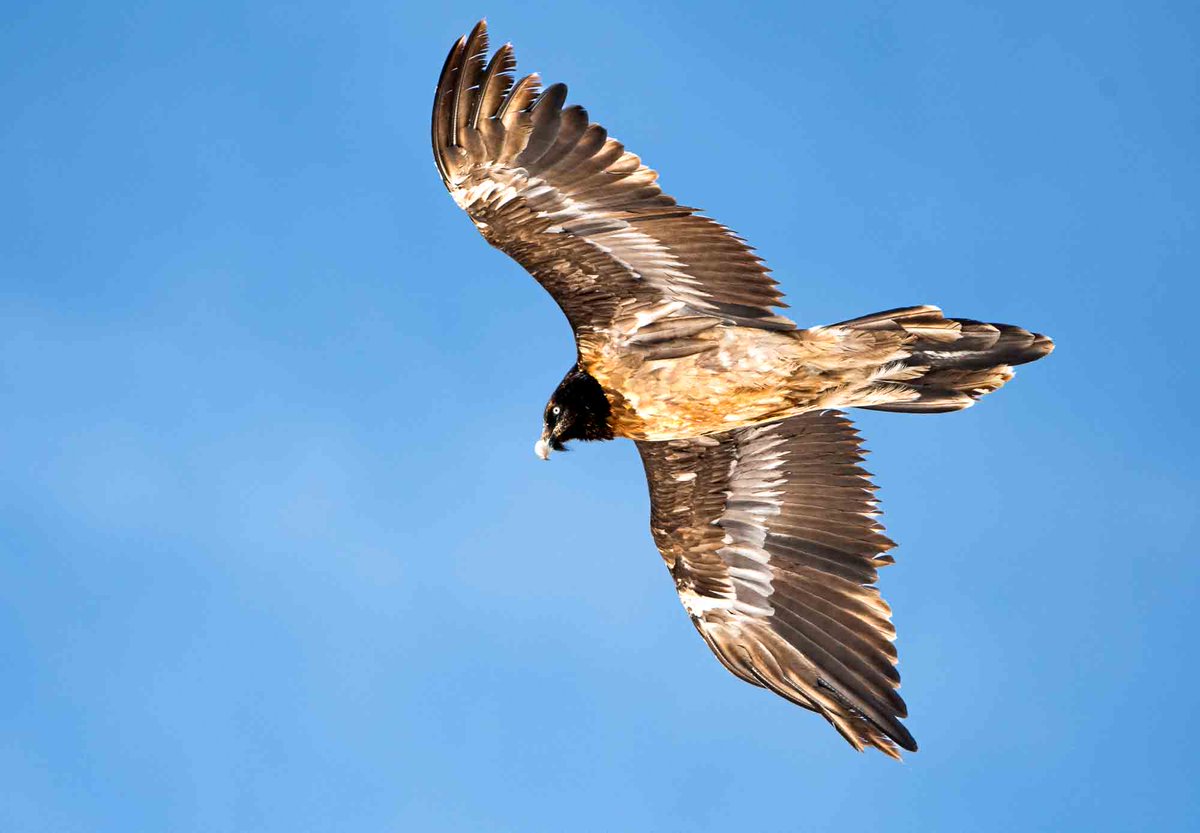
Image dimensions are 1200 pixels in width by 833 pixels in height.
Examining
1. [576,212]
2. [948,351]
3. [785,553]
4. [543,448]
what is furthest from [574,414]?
[948,351]

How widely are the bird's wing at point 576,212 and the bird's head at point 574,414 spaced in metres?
0.44

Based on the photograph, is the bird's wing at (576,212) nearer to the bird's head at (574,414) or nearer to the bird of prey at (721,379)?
the bird of prey at (721,379)

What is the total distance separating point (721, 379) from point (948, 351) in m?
1.29

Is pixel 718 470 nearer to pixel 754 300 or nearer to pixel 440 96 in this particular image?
pixel 754 300

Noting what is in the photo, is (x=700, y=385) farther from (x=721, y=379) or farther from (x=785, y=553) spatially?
(x=785, y=553)

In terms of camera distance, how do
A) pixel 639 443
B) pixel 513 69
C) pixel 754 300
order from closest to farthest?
pixel 513 69, pixel 754 300, pixel 639 443

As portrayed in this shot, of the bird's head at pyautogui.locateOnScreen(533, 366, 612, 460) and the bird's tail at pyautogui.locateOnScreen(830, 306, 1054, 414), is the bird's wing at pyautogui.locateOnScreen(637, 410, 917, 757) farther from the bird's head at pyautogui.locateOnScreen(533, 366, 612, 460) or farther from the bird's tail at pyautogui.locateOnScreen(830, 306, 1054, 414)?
the bird's tail at pyautogui.locateOnScreen(830, 306, 1054, 414)

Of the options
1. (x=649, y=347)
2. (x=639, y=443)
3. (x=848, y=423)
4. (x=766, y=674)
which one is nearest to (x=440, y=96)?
(x=649, y=347)

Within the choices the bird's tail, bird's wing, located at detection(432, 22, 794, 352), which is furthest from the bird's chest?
the bird's tail

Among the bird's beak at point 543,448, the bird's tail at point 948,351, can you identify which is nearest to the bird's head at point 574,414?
the bird's beak at point 543,448

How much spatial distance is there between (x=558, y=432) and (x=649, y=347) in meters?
0.87

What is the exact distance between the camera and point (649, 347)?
8828 millimetres

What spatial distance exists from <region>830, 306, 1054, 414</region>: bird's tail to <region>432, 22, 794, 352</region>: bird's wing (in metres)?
0.63

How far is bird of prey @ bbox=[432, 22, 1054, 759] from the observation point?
8.13 m
